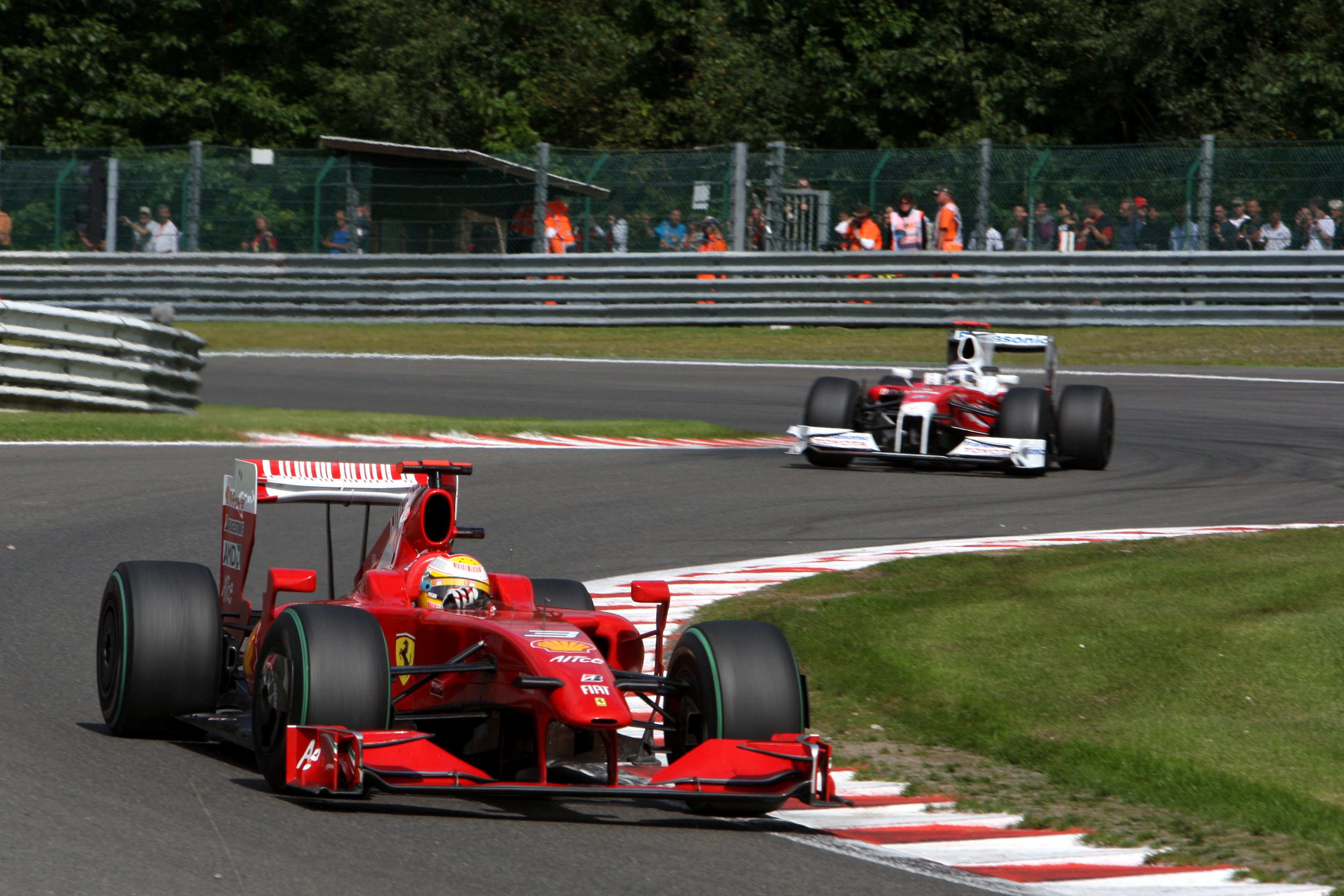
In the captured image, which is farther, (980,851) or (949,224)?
(949,224)

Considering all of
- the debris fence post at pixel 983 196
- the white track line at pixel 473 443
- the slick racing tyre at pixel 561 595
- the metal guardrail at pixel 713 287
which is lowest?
the white track line at pixel 473 443

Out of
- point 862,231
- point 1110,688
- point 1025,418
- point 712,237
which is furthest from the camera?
point 712,237

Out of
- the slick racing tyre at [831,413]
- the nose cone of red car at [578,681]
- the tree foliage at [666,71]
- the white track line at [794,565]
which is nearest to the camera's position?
the nose cone of red car at [578,681]

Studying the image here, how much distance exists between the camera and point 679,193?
24703 millimetres

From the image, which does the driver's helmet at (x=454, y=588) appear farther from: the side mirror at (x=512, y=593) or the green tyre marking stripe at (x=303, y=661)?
the green tyre marking stripe at (x=303, y=661)

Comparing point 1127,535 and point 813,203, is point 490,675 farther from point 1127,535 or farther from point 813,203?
A: point 813,203

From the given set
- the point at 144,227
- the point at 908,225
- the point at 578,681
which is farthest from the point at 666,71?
the point at 578,681

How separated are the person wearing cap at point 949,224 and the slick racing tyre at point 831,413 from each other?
9098mm

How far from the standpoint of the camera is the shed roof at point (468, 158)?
25047 millimetres

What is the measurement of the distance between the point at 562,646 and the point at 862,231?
19373 millimetres

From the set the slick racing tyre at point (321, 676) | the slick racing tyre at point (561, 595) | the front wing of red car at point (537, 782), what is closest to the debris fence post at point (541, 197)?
the slick racing tyre at point (561, 595)

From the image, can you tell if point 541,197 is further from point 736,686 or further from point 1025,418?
point 736,686

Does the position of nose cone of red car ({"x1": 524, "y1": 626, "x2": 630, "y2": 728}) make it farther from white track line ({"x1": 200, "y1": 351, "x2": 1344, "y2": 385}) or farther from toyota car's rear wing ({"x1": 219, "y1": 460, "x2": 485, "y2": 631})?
white track line ({"x1": 200, "y1": 351, "x2": 1344, "y2": 385})

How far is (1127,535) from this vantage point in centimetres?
1109
